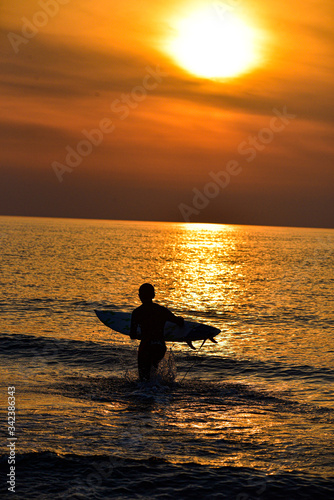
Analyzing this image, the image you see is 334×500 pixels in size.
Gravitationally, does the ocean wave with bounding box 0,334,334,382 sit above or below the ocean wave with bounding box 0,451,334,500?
above

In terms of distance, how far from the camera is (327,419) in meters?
10.9

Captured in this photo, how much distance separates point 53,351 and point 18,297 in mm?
16133

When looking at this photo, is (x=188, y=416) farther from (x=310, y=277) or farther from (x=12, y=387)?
(x=310, y=277)

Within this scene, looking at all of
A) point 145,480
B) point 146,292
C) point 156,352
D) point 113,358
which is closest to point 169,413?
point 156,352

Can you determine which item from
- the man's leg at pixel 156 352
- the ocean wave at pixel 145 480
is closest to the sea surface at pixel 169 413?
the ocean wave at pixel 145 480

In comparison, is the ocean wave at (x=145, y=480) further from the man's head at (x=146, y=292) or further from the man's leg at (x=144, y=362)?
the man's head at (x=146, y=292)

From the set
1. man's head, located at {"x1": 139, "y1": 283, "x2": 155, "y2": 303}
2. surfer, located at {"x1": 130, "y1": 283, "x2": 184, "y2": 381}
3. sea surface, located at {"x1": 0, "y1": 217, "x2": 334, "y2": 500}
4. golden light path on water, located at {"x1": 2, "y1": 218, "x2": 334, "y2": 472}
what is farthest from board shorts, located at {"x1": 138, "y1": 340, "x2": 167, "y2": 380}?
man's head, located at {"x1": 139, "y1": 283, "x2": 155, "y2": 303}

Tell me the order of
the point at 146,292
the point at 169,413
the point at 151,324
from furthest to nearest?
the point at 151,324 → the point at 146,292 → the point at 169,413

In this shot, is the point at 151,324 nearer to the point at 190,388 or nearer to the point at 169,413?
the point at 169,413

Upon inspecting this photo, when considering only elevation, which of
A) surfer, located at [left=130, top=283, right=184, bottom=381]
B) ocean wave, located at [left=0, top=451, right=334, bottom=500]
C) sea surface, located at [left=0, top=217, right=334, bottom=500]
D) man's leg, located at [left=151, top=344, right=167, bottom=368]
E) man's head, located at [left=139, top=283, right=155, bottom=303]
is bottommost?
ocean wave, located at [left=0, top=451, right=334, bottom=500]

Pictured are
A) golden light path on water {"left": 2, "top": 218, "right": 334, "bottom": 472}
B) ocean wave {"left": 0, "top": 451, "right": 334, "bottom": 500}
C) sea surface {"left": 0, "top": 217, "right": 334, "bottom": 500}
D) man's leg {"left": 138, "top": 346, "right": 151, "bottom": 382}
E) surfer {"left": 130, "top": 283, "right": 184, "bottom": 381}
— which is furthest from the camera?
man's leg {"left": 138, "top": 346, "right": 151, "bottom": 382}

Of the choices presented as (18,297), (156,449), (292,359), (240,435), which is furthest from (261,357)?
(18,297)

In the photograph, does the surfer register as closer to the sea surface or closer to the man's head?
the man's head

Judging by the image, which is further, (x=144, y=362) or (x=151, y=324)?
(x=144, y=362)
